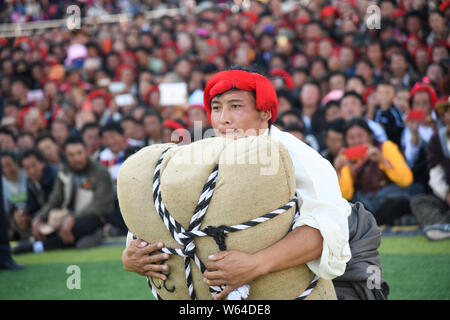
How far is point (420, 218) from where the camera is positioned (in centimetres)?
554

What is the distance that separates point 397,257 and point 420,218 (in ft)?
3.24

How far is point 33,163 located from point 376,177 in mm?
4770

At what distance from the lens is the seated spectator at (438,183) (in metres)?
5.45

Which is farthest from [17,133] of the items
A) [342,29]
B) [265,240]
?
[265,240]

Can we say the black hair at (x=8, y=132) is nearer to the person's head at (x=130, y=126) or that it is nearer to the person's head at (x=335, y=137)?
the person's head at (x=130, y=126)

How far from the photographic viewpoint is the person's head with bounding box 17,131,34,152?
8914 millimetres

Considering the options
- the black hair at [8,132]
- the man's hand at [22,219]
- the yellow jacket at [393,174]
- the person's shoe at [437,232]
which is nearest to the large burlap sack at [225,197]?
the person's shoe at [437,232]

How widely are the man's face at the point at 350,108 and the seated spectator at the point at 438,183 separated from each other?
1.29m

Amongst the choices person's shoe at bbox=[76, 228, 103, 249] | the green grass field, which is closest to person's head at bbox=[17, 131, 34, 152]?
person's shoe at bbox=[76, 228, 103, 249]

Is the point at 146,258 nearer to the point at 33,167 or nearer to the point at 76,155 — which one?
the point at 76,155

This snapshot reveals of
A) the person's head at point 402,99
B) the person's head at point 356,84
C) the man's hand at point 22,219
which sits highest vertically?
the person's head at point 356,84

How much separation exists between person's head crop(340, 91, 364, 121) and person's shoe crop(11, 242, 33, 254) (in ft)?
14.7

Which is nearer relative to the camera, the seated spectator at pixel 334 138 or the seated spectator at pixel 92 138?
the seated spectator at pixel 334 138
